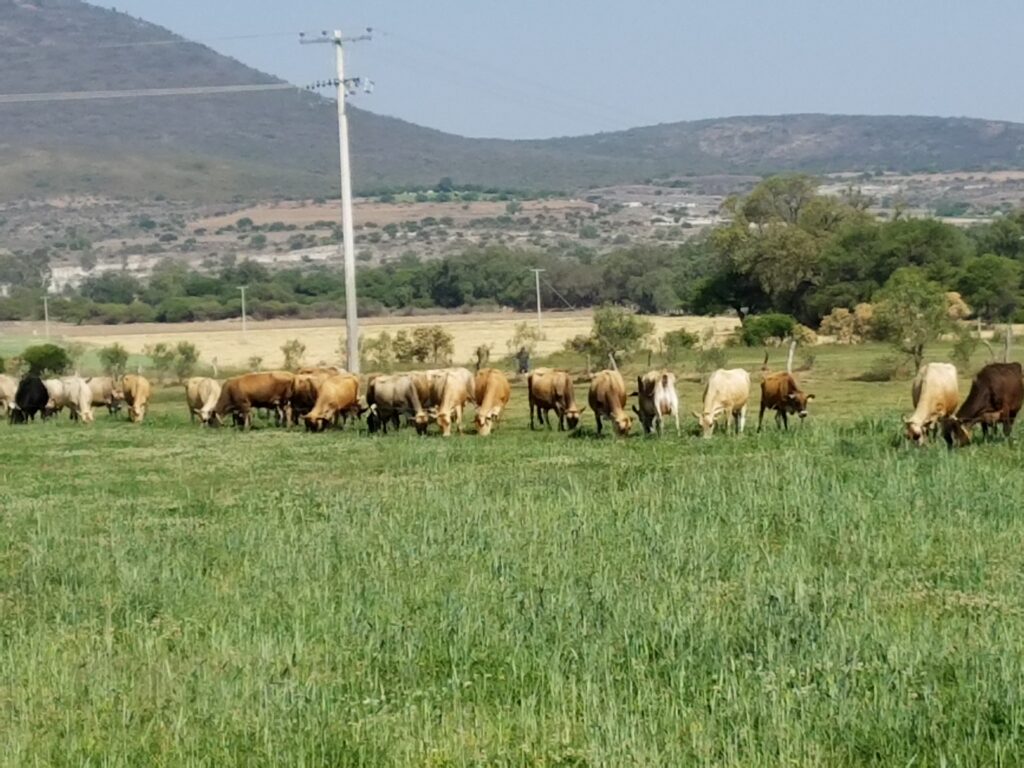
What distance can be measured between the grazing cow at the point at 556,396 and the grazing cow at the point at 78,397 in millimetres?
12586

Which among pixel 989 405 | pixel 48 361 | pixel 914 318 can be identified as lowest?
pixel 48 361

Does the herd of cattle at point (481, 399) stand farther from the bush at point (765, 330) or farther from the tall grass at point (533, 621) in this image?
the bush at point (765, 330)

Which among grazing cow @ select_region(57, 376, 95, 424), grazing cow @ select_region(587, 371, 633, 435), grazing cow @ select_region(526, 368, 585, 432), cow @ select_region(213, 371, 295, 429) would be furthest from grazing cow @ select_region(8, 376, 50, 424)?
grazing cow @ select_region(587, 371, 633, 435)

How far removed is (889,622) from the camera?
10539 millimetres

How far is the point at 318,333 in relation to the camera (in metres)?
89.7

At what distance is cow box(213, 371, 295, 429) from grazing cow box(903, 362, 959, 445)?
47.8ft

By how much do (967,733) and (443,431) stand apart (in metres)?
21.7

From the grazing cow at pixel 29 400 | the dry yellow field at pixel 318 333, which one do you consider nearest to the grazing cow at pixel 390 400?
the grazing cow at pixel 29 400

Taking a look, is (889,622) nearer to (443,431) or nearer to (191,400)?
(443,431)

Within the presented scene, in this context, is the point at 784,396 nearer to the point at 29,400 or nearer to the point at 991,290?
the point at 29,400

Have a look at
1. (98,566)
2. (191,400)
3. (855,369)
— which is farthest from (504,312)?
Result: (98,566)

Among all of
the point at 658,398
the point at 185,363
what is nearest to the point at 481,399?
the point at 658,398

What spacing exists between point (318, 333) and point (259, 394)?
5621 centimetres

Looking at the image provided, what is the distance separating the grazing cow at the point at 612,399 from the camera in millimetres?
27344
